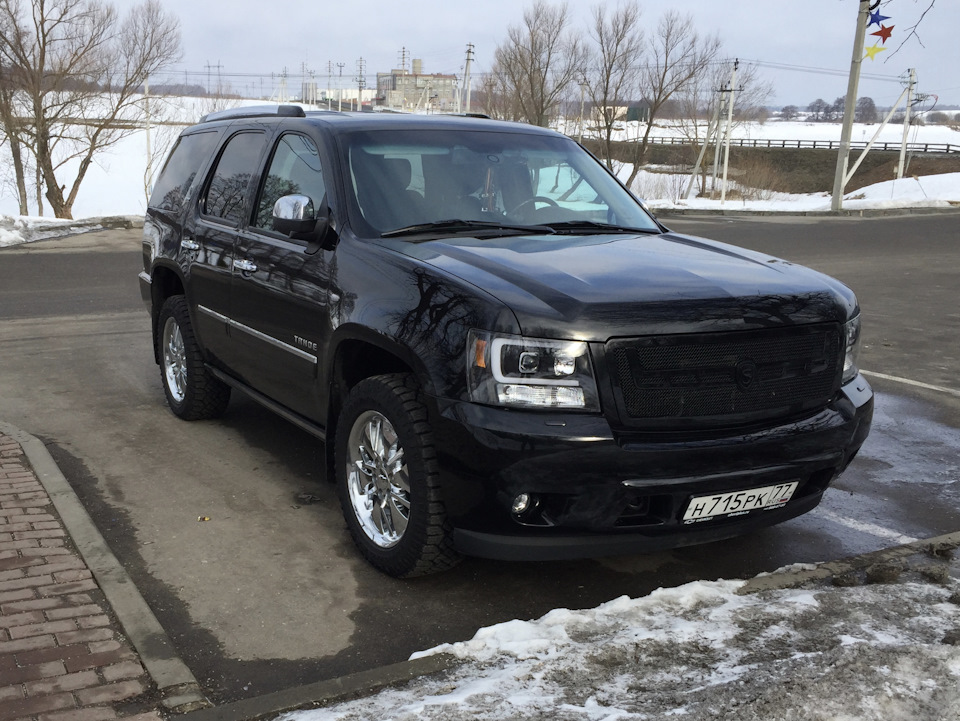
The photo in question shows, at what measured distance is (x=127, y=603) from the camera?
3719 millimetres

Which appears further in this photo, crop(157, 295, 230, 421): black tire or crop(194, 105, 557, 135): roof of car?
crop(157, 295, 230, 421): black tire

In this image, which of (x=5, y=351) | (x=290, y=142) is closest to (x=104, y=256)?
(x=5, y=351)

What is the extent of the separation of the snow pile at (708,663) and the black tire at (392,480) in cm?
51

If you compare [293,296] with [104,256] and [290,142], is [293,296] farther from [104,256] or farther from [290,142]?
[104,256]

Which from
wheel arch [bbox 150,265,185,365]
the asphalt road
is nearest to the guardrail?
the asphalt road

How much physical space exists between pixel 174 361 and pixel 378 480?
9.85ft

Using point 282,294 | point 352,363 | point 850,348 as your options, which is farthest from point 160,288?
point 850,348

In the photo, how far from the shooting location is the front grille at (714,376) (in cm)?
353

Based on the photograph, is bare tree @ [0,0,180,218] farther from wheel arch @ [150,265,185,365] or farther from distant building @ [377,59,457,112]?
distant building @ [377,59,457,112]

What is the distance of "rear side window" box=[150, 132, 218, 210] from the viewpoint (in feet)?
20.6

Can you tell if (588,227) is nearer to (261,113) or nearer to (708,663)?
(261,113)

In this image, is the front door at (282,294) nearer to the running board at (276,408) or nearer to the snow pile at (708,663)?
the running board at (276,408)

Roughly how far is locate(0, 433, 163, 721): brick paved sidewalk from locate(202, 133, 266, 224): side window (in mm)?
1979

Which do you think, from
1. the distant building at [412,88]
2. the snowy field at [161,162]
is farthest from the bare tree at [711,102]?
the distant building at [412,88]
